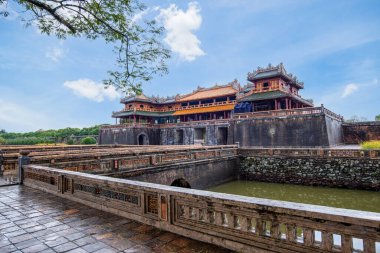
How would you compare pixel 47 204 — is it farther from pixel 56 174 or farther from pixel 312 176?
pixel 312 176

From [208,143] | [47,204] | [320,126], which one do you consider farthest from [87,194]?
[208,143]

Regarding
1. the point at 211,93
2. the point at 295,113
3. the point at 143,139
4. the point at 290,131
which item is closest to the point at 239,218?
the point at 290,131

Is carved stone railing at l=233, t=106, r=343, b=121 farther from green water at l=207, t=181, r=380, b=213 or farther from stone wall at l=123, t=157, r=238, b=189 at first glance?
green water at l=207, t=181, r=380, b=213

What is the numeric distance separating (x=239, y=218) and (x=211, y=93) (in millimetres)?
34037

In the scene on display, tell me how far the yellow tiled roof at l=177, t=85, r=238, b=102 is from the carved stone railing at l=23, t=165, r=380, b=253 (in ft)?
98.2

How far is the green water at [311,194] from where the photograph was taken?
471 inches

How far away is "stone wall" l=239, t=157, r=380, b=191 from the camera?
14047 mm

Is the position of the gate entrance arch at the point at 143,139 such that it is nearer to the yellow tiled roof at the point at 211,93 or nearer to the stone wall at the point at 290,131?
the yellow tiled roof at the point at 211,93

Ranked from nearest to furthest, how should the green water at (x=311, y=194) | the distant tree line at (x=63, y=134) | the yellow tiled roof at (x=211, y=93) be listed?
1. the green water at (x=311, y=194)
2. the yellow tiled roof at (x=211, y=93)
3. the distant tree line at (x=63, y=134)

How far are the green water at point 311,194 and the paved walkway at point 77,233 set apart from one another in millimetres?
10953

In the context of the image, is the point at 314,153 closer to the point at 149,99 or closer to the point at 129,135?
the point at 129,135

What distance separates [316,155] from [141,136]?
77.0 ft

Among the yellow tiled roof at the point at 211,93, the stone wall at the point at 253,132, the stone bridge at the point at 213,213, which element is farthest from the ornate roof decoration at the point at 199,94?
the stone bridge at the point at 213,213

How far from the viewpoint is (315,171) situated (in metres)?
15.7
